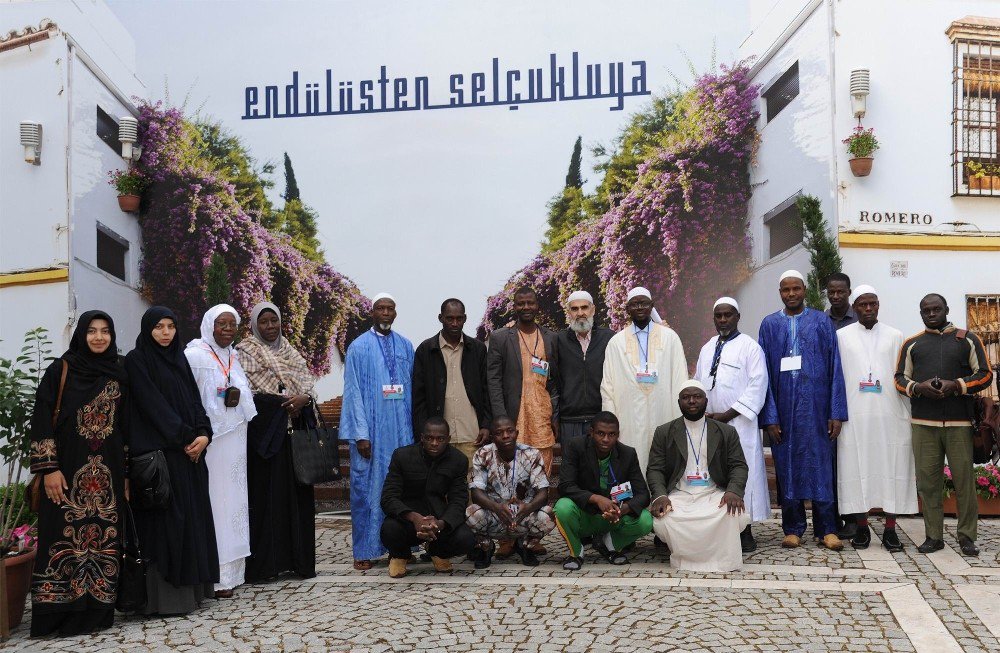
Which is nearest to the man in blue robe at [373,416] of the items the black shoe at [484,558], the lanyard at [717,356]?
the black shoe at [484,558]

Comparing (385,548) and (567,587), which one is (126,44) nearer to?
(385,548)

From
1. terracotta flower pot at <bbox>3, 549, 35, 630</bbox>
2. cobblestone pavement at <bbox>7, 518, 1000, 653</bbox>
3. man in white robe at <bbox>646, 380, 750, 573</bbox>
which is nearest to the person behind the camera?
cobblestone pavement at <bbox>7, 518, 1000, 653</bbox>

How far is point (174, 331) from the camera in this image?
462 cm

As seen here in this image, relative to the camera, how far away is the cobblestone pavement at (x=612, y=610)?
390 centimetres

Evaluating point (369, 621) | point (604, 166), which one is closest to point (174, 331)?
point (369, 621)

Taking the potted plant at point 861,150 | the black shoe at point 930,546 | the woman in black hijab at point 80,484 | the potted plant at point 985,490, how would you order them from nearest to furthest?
the woman in black hijab at point 80,484 → the black shoe at point 930,546 → the potted plant at point 985,490 → the potted plant at point 861,150

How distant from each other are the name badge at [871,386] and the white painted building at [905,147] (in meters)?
1.84

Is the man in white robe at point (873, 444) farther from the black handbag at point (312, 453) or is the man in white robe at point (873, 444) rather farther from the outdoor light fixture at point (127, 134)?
the outdoor light fixture at point (127, 134)

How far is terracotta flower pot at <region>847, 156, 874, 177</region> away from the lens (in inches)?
288

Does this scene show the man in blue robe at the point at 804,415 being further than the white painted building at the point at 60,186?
No

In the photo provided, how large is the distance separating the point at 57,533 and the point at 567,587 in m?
2.65

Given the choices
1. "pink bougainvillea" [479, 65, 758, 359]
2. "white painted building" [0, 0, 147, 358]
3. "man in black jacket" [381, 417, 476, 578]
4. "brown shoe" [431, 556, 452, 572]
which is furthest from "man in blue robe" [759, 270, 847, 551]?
"white painted building" [0, 0, 147, 358]

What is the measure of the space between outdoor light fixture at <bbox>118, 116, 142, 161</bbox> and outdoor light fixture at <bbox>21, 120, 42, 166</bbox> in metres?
0.68

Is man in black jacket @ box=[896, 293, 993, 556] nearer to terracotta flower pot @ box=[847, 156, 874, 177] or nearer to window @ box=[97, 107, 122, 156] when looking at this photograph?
terracotta flower pot @ box=[847, 156, 874, 177]
